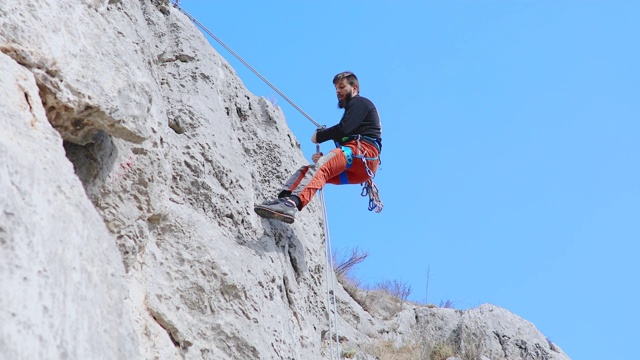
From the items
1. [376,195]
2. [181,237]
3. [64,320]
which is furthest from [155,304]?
[376,195]

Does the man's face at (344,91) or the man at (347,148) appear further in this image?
the man's face at (344,91)

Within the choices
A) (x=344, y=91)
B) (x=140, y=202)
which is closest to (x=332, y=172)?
(x=344, y=91)

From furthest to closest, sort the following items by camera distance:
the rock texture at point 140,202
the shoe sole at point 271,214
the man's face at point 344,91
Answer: the man's face at point 344,91 → the shoe sole at point 271,214 → the rock texture at point 140,202

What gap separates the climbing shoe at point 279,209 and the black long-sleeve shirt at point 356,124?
1203mm

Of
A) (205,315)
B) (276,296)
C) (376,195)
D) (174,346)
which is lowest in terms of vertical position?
(174,346)

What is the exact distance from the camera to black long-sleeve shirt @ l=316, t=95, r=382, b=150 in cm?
898

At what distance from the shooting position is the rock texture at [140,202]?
3928 mm

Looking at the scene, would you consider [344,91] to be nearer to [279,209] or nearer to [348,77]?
[348,77]

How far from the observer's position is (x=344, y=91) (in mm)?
9344

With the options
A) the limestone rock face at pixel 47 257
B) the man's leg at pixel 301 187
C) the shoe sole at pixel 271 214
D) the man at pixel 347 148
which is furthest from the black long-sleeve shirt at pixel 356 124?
the limestone rock face at pixel 47 257

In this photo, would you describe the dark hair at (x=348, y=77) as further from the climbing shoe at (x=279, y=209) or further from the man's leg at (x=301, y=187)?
the climbing shoe at (x=279, y=209)

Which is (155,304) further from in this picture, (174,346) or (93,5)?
(93,5)

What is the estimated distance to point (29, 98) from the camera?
4891mm

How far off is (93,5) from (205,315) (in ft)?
7.72
